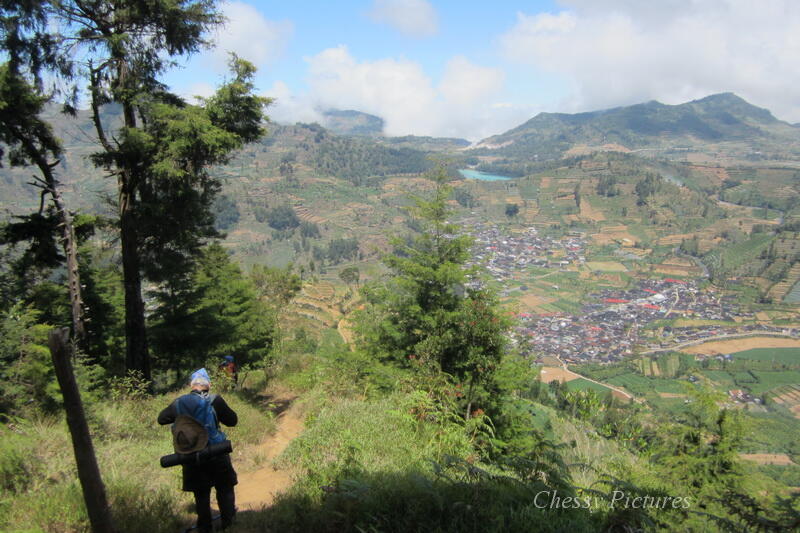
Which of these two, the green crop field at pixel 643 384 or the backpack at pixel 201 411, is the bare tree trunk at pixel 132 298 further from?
the green crop field at pixel 643 384

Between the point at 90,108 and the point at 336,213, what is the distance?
140 m

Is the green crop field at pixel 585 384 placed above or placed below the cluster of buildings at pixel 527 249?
below

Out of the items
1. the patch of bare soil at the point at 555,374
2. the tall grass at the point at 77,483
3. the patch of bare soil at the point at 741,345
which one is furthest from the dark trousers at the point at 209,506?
the patch of bare soil at the point at 741,345

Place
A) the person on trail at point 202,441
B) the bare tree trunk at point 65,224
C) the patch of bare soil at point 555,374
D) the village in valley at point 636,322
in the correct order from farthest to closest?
the village in valley at point 636,322 < the patch of bare soil at point 555,374 < the bare tree trunk at point 65,224 < the person on trail at point 202,441

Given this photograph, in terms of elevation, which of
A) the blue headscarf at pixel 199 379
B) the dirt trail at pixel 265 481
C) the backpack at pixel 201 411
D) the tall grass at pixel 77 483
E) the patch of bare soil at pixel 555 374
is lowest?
the patch of bare soil at pixel 555 374

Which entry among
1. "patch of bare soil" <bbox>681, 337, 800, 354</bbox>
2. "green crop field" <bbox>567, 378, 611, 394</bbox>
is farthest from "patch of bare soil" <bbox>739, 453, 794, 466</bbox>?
"patch of bare soil" <bbox>681, 337, 800, 354</bbox>

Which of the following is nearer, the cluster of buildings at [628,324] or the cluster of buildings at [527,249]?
the cluster of buildings at [628,324]

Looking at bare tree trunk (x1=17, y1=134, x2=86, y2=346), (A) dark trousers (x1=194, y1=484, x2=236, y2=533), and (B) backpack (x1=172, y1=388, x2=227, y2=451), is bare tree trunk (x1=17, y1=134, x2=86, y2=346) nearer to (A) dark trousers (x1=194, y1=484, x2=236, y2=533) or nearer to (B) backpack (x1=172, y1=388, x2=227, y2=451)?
(B) backpack (x1=172, y1=388, x2=227, y2=451)

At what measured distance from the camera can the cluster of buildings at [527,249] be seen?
89.9m

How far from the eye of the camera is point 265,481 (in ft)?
15.0

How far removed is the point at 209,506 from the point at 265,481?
1.66m

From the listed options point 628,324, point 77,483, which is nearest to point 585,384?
point 628,324

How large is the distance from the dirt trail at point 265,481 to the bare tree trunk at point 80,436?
1.82 meters

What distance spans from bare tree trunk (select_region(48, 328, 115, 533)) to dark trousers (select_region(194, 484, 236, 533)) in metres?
0.98
